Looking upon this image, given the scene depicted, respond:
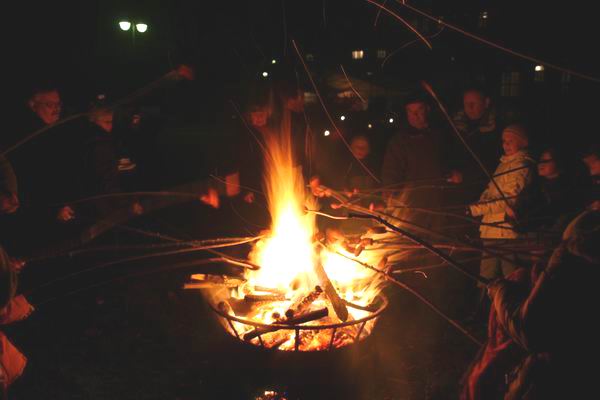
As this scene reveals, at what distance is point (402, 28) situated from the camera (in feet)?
65.3

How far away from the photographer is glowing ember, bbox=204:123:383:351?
3.66m

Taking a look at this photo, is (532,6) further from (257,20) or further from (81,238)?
(81,238)

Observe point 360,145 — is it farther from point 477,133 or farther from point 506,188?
point 506,188

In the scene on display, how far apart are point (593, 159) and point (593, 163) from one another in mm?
39

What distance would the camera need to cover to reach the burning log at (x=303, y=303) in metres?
3.61

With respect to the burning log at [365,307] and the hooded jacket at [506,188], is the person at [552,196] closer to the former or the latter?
the hooded jacket at [506,188]

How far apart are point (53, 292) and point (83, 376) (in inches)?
51.9

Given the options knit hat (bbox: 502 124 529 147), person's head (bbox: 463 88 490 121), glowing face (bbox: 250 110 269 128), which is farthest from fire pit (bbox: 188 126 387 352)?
person's head (bbox: 463 88 490 121)

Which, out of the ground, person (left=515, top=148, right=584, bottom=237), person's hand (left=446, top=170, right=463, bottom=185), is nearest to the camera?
the ground

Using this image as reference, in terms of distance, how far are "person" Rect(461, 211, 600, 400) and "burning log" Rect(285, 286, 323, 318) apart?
1541mm

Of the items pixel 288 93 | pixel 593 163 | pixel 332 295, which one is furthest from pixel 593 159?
pixel 288 93

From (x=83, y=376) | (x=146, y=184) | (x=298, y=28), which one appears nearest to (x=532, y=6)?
(x=298, y=28)

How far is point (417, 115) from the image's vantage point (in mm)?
5566

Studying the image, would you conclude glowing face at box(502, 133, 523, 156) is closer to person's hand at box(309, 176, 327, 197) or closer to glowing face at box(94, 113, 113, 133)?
person's hand at box(309, 176, 327, 197)
